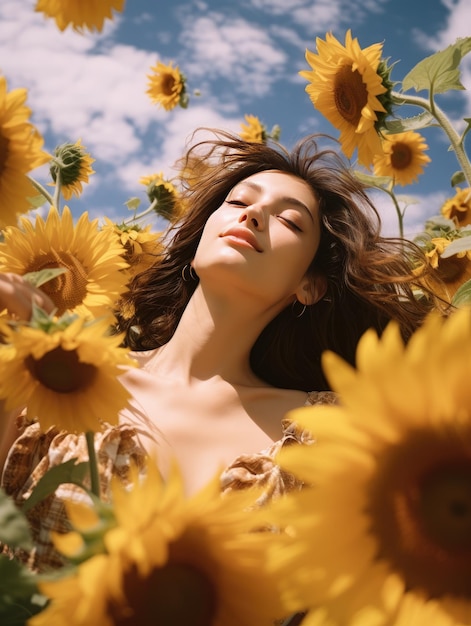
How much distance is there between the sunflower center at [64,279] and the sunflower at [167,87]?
11.9 ft

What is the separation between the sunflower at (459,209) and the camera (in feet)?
10.4

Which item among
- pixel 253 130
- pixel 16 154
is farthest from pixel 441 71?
pixel 253 130

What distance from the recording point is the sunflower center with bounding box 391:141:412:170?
3.62m

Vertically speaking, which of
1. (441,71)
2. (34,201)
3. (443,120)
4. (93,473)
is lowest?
(93,473)

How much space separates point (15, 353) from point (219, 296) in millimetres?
1107

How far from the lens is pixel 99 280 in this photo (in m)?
1.26

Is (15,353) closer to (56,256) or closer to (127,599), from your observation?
(127,599)

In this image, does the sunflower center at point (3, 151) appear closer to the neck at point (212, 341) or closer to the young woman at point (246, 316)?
the young woman at point (246, 316)

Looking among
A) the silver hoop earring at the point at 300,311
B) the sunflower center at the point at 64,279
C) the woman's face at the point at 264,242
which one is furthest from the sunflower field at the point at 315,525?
the silver hoop earring at the point at 300,311

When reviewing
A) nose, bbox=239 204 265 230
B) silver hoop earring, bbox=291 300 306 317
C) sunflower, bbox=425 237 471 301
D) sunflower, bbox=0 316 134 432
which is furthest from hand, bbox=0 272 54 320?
sunflower, bbox=425 237 471 301

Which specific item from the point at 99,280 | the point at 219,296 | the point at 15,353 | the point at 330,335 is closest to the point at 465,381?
the point at 15,353

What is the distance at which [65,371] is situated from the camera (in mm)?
802

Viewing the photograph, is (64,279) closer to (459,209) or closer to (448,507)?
(448,507)

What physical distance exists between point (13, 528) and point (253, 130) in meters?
4.17
